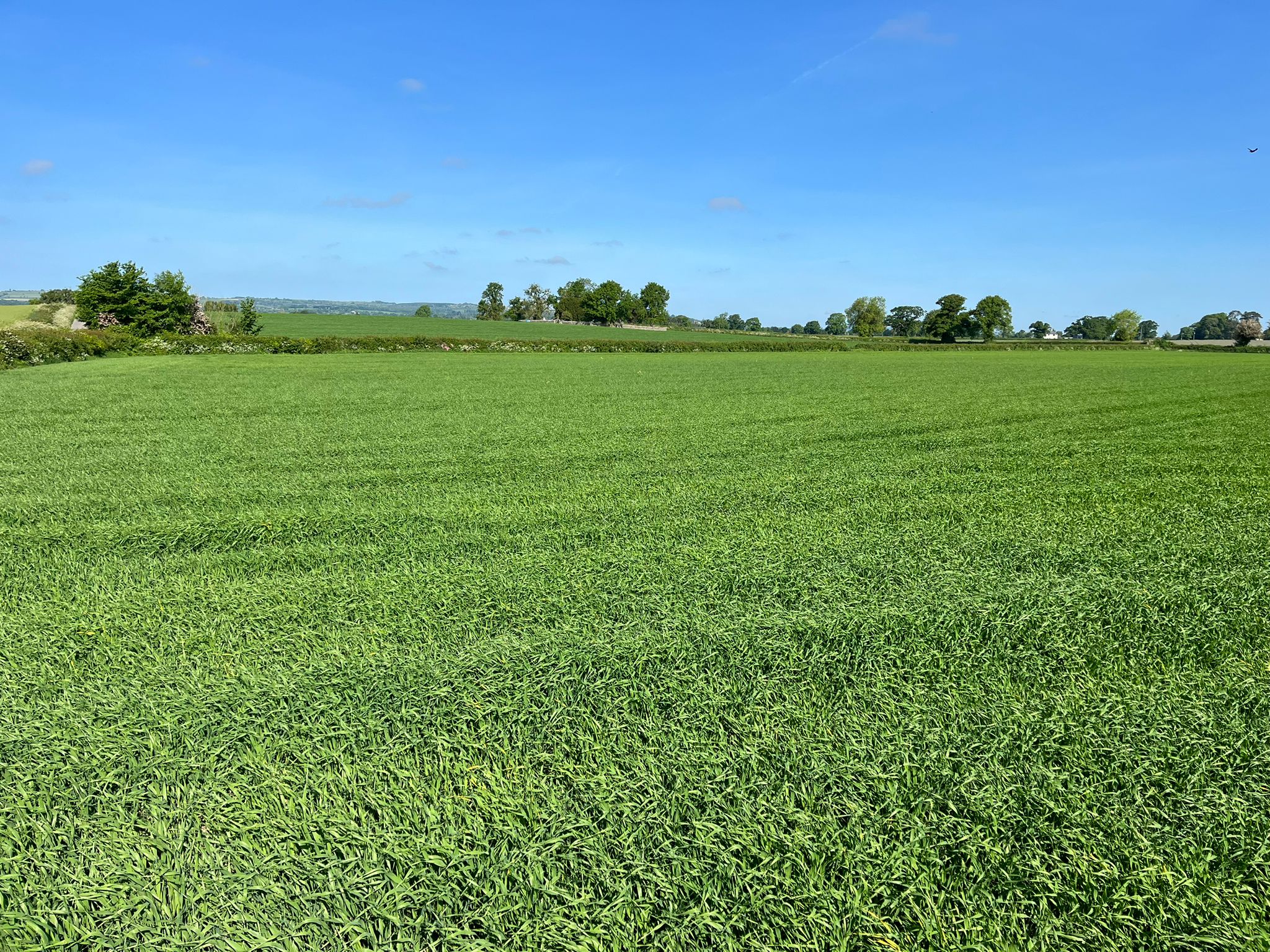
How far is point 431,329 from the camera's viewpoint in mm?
60000

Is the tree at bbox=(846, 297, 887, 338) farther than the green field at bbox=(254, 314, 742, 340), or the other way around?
the tree at bbox=(846, 297, 887, 338)

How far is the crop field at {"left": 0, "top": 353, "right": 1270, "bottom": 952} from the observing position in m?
1.78

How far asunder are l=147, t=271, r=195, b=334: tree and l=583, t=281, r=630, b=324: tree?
233ft

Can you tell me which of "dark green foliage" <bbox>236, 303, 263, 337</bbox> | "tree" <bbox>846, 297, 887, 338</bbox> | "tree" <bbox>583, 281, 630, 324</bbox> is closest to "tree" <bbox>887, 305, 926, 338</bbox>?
"tree" <bbox>846, 297, 887, 338</bbox>

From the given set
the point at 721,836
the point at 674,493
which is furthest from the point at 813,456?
the point at 721,836

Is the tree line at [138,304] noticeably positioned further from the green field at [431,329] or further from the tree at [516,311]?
the tree at [516,311]

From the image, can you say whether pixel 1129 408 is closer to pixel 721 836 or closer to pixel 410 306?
pixel 721 836

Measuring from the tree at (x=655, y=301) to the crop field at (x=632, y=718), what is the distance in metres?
109

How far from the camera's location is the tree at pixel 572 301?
10931 cm

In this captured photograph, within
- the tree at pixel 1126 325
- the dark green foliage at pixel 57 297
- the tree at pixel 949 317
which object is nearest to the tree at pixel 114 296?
the dark green foliage at pixel 57 297

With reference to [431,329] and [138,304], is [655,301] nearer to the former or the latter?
[431,329]

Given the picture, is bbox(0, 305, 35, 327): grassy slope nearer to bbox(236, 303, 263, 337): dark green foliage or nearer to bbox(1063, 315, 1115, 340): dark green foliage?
bbox(236, 303, 263, 337): dark green foliage

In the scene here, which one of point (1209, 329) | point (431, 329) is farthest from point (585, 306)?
point (1209, 329)

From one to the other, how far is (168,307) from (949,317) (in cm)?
9938
